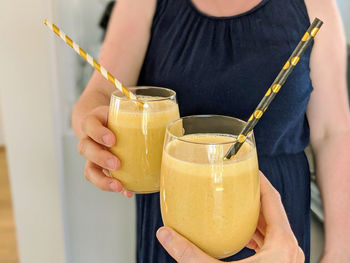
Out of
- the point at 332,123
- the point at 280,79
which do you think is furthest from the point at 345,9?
the point at 280,79

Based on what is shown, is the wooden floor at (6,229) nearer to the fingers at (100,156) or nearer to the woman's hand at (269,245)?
the fingers at (100,156)

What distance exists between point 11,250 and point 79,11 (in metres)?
1.50

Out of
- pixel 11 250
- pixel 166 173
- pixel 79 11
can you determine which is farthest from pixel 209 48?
pixel 11 250

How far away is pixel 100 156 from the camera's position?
0.69 metres

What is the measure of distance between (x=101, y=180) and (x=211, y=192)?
27cm

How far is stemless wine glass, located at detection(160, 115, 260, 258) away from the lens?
21.1 inches

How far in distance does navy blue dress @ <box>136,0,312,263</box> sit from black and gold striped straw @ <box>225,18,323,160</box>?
37cm

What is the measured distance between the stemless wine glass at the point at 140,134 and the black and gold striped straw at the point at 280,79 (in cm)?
Answer: 19

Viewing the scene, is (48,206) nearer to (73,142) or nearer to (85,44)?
(73,142)

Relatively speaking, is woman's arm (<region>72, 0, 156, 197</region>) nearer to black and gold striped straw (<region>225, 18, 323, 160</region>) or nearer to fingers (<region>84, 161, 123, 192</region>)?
fingers (<region>84, 161, 123, 192</region>)

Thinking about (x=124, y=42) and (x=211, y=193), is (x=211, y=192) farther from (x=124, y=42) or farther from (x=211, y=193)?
(x=124, y=42)

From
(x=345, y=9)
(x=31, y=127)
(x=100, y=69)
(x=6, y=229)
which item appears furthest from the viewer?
(x=6, y=229)

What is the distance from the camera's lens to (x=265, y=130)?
92 centimetres

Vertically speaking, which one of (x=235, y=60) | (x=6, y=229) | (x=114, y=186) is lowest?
(x=6, y=229)
